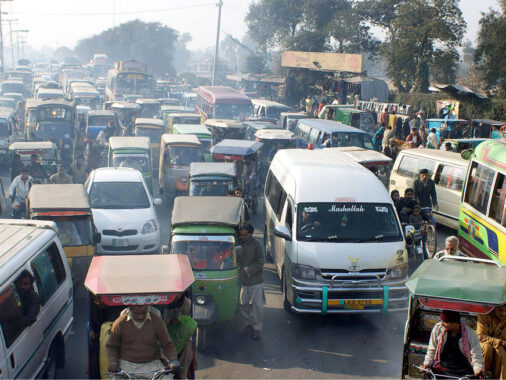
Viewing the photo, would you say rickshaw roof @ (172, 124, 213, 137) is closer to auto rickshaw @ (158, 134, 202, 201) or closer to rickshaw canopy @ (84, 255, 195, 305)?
auto rickshaw @ (158, 134, 202, 201)

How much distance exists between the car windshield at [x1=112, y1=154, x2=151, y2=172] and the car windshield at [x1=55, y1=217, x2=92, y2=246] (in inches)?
288

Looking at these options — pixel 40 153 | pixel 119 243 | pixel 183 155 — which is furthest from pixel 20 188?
pixel 183 155

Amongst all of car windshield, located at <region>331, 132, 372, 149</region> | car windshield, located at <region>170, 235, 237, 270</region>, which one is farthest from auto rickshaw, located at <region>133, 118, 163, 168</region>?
car windshield, located at <region>170, 235, 237, 270</region>

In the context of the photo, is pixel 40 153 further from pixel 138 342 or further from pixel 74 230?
pixel 138 342

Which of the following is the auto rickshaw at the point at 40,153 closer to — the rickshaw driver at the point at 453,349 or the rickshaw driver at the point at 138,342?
the rickshaw driver at the point at 138,342

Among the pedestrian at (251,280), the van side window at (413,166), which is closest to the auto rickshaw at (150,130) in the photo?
the van side window at (413,166)

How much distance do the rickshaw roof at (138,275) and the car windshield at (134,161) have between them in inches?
434

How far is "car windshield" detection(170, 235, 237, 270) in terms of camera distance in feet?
28.6

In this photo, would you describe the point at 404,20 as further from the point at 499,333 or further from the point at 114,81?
the point at 499,333

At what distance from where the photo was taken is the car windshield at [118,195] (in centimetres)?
1288

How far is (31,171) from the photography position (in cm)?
1562

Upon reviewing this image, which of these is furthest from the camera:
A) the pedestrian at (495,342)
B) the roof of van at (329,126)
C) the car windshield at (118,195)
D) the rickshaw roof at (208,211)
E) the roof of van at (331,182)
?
the roof of van at (329,126)

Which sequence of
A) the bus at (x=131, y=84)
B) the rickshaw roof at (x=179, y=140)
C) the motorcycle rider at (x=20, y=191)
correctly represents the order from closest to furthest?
1. the motorcycle rider at (x=20, y=191)
2. the rickshaw roof at (x=179, y=140)
3. the bus at (x=131, y=84)

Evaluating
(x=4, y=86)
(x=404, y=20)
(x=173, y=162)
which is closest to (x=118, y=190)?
(x=173, y=162)
